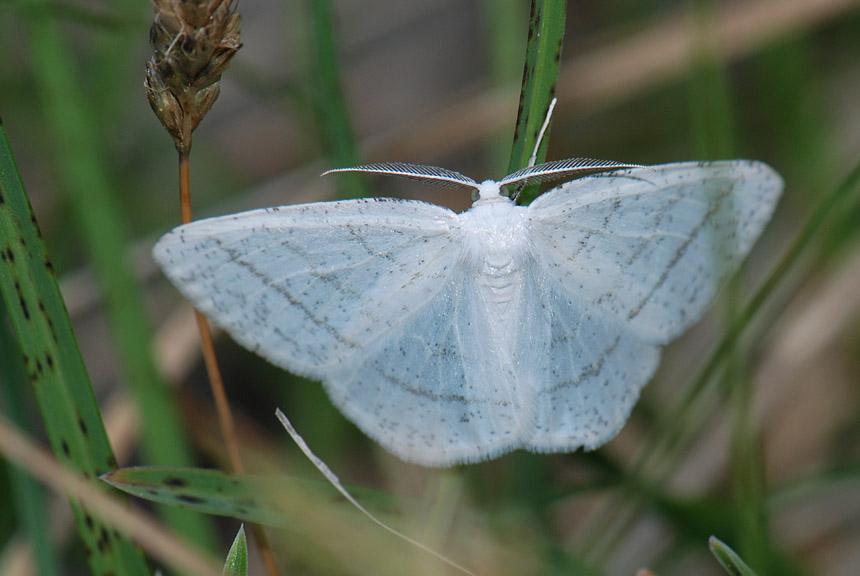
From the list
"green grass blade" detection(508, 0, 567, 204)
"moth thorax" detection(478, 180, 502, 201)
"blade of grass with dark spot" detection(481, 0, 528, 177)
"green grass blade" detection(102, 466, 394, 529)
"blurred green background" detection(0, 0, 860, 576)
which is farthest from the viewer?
"blade of grass with dark spot" detection(481, 0, 528, 177)

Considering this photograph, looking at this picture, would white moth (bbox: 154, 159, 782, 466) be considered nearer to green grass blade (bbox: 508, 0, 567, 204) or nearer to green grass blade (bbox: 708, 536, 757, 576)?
green grass blade (bbox: 508, 0, 567, 204)

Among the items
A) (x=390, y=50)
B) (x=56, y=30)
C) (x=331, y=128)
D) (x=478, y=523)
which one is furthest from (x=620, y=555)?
(x=390, y=50)

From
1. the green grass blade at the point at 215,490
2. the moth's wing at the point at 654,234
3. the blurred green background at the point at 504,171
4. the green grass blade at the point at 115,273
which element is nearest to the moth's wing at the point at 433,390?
the blurred green background at the point at 504,171

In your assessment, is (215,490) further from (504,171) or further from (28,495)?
(504,171)

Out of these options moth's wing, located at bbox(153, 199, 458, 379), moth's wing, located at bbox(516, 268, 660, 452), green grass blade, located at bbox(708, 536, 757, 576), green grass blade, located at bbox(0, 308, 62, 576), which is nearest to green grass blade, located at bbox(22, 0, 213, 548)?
green grass blade, located at bbox(0, 308, 62, 576)

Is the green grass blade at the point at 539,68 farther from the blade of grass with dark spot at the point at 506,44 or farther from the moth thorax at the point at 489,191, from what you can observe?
the blade of grass with dark spot at the point at 506,44
